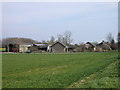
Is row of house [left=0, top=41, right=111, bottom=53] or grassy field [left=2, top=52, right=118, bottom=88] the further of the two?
row of house [left=0, top=41, right=111, bottom=53]

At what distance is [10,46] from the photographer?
303 feet

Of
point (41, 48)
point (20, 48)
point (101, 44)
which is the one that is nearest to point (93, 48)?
point (101, 44)

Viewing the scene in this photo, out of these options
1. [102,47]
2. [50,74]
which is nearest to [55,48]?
[102,47]

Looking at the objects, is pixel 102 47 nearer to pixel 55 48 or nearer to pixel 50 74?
pixel 55 48

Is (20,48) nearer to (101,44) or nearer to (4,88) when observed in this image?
(101,44)

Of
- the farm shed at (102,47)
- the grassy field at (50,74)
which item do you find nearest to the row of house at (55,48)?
the farm shed at (102,47)

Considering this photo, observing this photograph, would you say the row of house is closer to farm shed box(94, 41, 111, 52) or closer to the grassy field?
farm shed box(94, 41, 111, 52)

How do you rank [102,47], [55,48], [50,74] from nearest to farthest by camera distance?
[50,74] < [55,48] < [102,47]

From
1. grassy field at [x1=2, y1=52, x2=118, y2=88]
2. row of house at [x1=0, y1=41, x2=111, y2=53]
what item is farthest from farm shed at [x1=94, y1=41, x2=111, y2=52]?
grassy field at [x1=2, y1=52, x2=118, y2=88]

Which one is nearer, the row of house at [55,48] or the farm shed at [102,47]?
the row of house at [55,48]

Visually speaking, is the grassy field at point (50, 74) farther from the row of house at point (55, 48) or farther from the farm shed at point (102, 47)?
the farm shed at point (102, 47)

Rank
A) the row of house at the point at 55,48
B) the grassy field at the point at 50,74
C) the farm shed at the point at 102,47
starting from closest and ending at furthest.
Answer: the grassy field at the point at 50,74 < the row of house at the point at 55,48 < the farm shed at the point at 102,47

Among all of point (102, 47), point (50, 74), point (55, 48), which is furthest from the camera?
point (102, 47)

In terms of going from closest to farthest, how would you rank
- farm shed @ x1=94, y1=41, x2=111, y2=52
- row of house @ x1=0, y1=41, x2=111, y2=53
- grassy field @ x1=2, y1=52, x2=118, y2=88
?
grassy field @ x1=2, y1=52, x2=118, y2=88 < row of house @ x1=0, y1=41, x2=111, y2=53 < farm shed @ x1=94, y1=41, x2=111, y2=52
